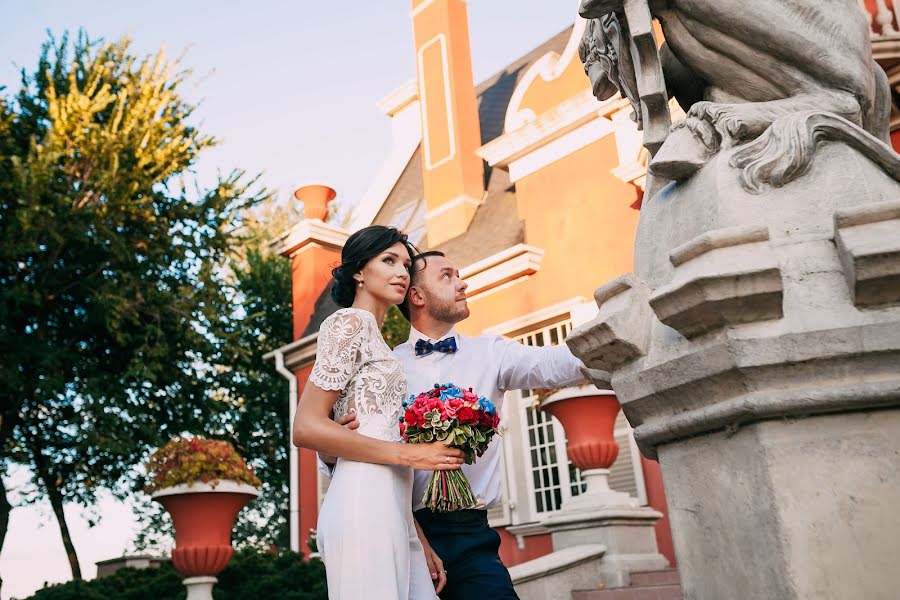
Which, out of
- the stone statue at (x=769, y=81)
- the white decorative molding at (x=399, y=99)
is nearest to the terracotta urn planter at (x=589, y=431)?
the stone statue at (x=769, y=81)

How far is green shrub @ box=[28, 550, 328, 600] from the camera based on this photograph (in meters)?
7.71

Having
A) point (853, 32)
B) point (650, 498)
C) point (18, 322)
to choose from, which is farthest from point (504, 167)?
point (853, 32)

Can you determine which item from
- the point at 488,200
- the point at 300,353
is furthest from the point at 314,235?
the point at 488,200

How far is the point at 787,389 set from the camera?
1.70 metres

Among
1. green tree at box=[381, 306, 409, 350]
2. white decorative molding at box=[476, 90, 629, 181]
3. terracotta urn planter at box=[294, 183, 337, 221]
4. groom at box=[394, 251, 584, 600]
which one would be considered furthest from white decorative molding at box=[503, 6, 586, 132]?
groom at box=[394, 251, 584, 600]

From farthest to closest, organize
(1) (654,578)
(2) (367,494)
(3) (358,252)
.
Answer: (1) (654,578), (3) (358,252), (2) (367,494)

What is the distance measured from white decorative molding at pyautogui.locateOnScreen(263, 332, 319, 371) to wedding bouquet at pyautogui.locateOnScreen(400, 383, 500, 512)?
11.5 meters

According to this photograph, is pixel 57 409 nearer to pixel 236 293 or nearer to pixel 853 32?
pixel 236 293

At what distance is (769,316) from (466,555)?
1351 millimetres

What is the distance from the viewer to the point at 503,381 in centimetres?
306

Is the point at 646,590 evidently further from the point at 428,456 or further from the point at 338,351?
the point at 338,351

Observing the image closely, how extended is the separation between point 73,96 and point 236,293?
174 inches

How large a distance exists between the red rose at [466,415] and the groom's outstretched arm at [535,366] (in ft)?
1.44

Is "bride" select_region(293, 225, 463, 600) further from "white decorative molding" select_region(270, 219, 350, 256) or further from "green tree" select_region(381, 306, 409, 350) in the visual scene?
"white decorative molding" select_region(270, 219, 350, 256)
